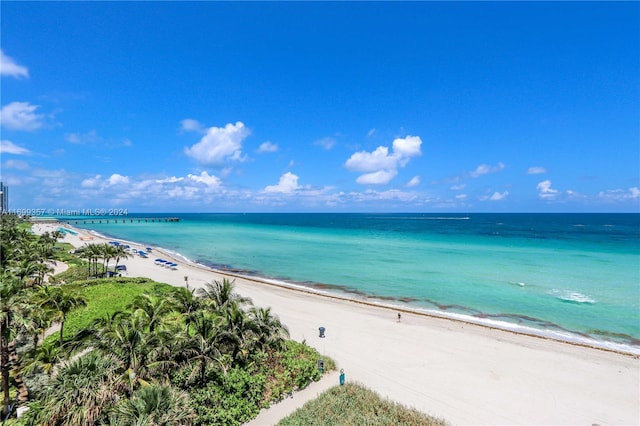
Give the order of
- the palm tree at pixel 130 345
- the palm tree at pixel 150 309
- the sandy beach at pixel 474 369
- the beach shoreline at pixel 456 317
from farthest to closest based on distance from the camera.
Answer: the beach shoreline at pixel 456 317, the sandy beach at pixel 474 369, the palm tree at pixel 150 309, the palm tree at pixel 130 345

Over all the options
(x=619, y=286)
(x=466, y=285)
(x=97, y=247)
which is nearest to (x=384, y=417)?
(x=466, y=285)

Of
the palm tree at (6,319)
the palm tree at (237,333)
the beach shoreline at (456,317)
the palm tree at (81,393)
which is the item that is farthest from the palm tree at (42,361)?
the beach shoreline at (456,317)

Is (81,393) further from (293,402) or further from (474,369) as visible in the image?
(474,369)

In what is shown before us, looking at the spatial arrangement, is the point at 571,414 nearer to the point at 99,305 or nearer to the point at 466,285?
the point at 466,285

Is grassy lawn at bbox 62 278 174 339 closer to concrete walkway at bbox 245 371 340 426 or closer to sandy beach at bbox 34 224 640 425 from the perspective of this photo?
concrete walkway at bbox 245 371 340 426

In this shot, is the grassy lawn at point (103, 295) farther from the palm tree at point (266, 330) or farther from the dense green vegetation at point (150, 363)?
the palm tree at point (266, 330)

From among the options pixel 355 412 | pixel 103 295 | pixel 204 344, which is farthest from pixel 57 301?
pixel 355 412
